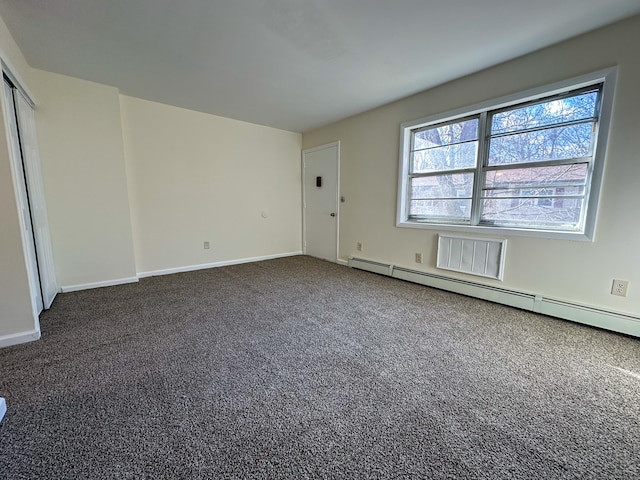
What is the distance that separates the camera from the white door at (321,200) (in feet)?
15.0

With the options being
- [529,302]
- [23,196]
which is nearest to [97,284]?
[23,196]

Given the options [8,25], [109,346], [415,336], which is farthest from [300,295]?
[8,25]

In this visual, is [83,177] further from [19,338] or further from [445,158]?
[445,158]

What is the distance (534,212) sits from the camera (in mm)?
2625

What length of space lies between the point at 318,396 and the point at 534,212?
269cm

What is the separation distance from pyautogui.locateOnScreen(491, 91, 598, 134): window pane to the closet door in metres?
4.60

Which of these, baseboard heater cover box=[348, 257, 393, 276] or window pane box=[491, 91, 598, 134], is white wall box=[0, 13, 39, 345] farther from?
window pane box=[491, 91, 598, 134]

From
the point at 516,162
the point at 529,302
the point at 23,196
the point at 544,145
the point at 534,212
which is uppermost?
the point at 544,145

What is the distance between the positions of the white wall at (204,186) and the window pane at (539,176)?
3366 millimetres

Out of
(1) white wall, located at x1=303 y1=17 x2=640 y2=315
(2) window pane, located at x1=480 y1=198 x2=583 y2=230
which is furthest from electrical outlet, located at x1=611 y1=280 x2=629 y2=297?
(2) window pane, located at x1=480 y1=198 x2=583 y2=230

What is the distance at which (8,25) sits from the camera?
6.79ft

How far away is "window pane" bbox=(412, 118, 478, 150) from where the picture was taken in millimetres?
3006

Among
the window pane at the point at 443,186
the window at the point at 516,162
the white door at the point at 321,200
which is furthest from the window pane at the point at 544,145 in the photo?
the white door at the point at 321,200

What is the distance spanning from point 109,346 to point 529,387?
285 centimetres
